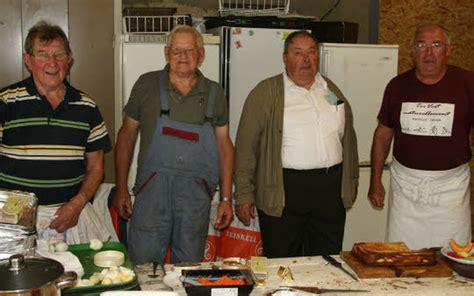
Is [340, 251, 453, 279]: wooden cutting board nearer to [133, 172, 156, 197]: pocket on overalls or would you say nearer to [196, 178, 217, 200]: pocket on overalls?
[196, 178, 217, 200]: pocket on overalls

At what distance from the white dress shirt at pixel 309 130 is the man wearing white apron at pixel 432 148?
393mm

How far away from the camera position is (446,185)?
306 centimetres

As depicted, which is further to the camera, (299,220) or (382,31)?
(382,31)

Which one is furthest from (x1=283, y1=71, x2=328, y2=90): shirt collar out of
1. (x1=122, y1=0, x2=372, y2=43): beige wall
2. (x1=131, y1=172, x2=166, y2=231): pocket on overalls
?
(x1=122, y1=0, x2=372, y2=43): beige wall

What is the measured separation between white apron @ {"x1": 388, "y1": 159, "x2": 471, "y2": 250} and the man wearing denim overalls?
3.41 feet

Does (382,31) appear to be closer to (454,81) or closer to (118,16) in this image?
(454,81)

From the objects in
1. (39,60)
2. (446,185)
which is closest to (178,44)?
(39,60)

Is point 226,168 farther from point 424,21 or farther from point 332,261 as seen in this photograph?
point 424,21

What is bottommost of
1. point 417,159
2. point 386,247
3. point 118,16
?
point 386,247

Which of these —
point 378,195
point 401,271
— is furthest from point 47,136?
point 378,195

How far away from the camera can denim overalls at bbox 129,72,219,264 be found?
280 cm

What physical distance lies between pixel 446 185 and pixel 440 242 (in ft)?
1.07

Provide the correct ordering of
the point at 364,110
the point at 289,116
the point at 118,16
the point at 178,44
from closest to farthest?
the point at 178,44 < the point at 289,116 < the point at 118,16 < the point at 364,110

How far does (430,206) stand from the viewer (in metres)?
3.09
